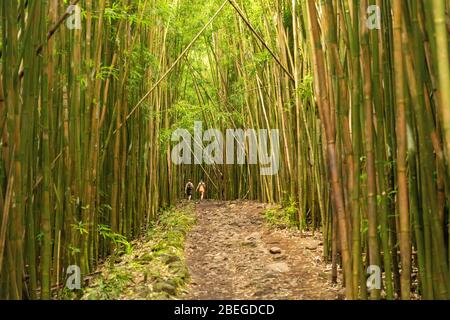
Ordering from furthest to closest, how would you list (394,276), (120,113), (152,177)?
1. (152,177)
2. (120,113)
3. (394,276)

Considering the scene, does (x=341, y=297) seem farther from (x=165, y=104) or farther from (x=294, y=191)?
(x=165, y=104)

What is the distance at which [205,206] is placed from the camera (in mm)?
9305

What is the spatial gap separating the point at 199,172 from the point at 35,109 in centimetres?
1086

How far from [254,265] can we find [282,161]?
8.32 feet

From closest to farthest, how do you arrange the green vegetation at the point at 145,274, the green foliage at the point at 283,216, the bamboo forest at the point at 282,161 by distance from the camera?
the bamboo forest at the point at 282,161
the green vegetation at the point at 145,274
the green foliage at the point at 283,216

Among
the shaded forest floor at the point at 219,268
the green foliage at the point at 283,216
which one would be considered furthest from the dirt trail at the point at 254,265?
the green foliage at the point at 283,216

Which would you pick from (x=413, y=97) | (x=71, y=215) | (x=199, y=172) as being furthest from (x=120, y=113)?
(x=199, y=172)

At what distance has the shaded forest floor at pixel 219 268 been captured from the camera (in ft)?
9.05

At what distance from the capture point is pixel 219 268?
12.0 ft

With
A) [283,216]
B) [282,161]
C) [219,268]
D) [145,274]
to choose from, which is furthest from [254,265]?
[282,161]

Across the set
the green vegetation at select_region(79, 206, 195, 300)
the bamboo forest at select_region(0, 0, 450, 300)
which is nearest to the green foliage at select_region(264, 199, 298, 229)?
the bamboo forest at select_region(0, 0, 450, 300)

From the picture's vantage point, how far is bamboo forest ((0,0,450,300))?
190cm

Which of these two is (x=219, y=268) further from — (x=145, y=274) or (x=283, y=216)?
(x=283, y=216)

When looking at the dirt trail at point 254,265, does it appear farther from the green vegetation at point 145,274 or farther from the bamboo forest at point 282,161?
the green vegetation at point 145,274
